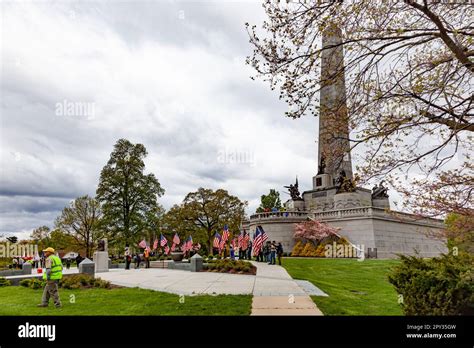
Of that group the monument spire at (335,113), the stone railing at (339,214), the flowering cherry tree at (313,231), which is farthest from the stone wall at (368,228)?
the monument spire at (335,113)

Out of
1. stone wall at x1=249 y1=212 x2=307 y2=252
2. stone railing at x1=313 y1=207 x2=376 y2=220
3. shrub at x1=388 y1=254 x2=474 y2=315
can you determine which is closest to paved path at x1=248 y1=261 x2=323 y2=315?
shrub at x1=388 y1=254 x2=474 y2=315

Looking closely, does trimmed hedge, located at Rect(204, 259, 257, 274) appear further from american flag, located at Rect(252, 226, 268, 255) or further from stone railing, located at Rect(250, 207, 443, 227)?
stone railing, located at Rect(250, 207, 443, 227)

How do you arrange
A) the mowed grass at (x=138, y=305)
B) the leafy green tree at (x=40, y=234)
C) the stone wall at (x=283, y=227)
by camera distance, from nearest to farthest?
the mowed grass at (x=138, y=305) < the stone wall at (x=283, y=227) < the leafy green tree at (x=40, y=234)

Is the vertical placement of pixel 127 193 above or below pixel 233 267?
above

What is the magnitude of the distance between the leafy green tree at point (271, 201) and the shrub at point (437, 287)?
62415 mm

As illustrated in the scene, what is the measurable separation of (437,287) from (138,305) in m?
7.58

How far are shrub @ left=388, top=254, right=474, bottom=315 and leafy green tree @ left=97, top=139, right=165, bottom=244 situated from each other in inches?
1392

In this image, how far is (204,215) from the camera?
54.5 metres

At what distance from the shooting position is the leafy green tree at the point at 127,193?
1594 inches

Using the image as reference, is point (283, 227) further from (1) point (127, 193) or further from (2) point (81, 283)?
(2) point (81, 283)

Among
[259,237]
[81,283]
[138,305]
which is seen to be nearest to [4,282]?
[81,283]

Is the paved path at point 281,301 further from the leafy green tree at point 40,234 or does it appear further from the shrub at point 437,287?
the leafy green tree at point 40,234
